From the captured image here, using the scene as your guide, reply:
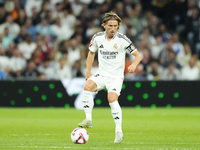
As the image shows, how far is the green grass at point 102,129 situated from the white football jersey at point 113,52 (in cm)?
119

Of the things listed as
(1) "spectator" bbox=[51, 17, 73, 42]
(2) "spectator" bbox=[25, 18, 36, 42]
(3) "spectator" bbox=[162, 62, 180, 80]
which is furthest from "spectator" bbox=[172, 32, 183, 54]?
(2) "spectator" bbox=[25, 18, 36, 42]

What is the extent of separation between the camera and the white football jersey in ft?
23.1

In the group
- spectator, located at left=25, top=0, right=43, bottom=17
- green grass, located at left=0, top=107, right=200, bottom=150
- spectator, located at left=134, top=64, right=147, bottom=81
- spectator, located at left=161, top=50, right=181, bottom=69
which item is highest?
spectator, located at left=25, top=0, right=43, bottom=17

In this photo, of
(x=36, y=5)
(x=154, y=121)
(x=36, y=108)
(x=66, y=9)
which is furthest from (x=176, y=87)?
(x=36, y=5)

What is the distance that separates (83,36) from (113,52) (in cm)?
932

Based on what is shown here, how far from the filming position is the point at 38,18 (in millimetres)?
16734

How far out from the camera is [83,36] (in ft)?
53.4

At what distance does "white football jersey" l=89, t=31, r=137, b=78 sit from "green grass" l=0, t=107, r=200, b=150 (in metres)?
1.19

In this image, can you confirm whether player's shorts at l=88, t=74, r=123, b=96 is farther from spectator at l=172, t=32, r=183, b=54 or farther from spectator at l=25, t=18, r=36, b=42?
spectator at l=25, t=18, r=36, b=42

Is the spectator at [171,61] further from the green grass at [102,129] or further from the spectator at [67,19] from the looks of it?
the spectator at [67,19]

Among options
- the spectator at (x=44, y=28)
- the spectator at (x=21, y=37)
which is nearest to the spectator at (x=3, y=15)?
the spectator at (x=21, y=37)

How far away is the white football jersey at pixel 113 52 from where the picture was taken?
7.03 m

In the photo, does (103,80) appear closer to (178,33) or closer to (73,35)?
(73,35)

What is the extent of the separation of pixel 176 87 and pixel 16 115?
17.7 feet
